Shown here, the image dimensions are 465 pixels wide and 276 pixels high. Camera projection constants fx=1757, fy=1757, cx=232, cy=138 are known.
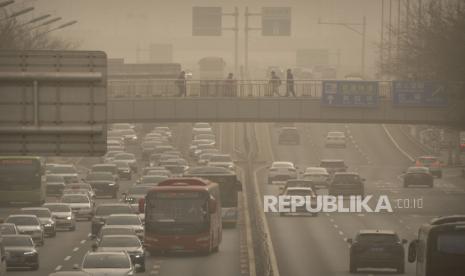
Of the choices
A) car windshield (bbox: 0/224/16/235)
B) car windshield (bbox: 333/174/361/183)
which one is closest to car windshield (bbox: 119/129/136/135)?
car windshield (bbox: 333/174/361/183)

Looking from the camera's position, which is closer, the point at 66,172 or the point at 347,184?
the point at 347,184

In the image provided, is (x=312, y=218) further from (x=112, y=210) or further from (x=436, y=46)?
(x=436, y=46)

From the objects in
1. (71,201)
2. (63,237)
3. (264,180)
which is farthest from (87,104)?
(264,180)

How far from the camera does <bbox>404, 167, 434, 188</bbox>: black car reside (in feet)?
351

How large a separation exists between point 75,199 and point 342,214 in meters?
13.4

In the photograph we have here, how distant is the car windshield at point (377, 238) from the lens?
2239 inches

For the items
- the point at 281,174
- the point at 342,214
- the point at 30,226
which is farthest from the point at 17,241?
the point at 281,174

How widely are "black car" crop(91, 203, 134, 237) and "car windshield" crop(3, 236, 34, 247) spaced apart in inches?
510

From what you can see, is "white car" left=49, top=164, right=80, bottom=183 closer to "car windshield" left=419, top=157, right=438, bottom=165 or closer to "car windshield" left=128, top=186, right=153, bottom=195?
"car windshield" left=128, top=186, right=153, bottom=195

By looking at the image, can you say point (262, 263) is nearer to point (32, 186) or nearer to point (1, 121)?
point (1, 121)

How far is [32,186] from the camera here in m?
90.5

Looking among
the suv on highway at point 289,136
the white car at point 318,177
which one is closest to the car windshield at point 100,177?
the white car at point 318,177

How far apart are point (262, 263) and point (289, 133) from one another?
326ft

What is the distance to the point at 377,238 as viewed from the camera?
57062mm
